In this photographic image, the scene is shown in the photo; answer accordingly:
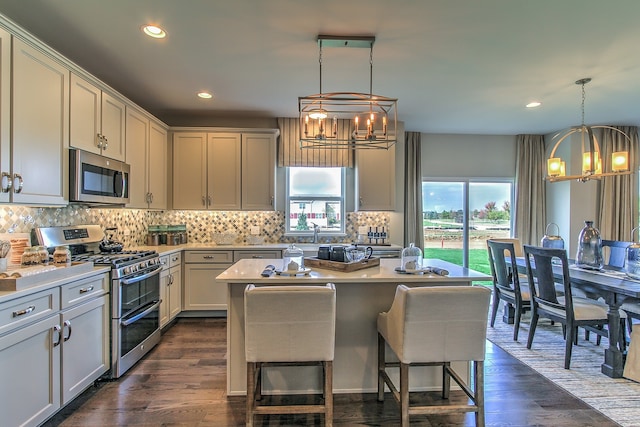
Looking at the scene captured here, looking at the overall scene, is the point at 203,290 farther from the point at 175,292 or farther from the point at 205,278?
the point at 175,292

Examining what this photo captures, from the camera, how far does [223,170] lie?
4555mm

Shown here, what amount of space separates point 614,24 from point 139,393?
4.45m

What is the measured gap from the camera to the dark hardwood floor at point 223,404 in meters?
2.17

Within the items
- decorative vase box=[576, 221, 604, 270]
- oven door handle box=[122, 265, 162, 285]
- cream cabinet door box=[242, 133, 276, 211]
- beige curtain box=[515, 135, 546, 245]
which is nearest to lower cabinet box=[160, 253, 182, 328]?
oven door handle box=[122, 265, 162, 285]

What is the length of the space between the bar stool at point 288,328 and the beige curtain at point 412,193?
3869 mm

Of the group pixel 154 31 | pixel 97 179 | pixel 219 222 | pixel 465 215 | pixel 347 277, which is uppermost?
pixel 154 31

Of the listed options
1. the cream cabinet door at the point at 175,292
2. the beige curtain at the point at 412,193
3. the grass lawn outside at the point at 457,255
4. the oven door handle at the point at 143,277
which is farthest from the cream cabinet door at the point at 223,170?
the grass lawn outside at the point at 457,255

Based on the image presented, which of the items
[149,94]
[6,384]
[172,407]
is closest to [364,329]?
[172,407]

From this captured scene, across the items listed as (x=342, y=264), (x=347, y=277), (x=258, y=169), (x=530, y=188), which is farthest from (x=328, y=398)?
(x=530, y=188)

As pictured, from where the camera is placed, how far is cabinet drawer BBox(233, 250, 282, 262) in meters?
4.23

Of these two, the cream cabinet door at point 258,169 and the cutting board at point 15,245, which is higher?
the cream cabinet door at point 258,169

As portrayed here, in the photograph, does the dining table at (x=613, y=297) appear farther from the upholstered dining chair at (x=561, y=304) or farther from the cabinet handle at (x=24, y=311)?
the cabinet handle at (x=24, y=311)

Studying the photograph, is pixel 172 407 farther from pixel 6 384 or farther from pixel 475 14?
pixel 475 14

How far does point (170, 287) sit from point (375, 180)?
9.96ft
